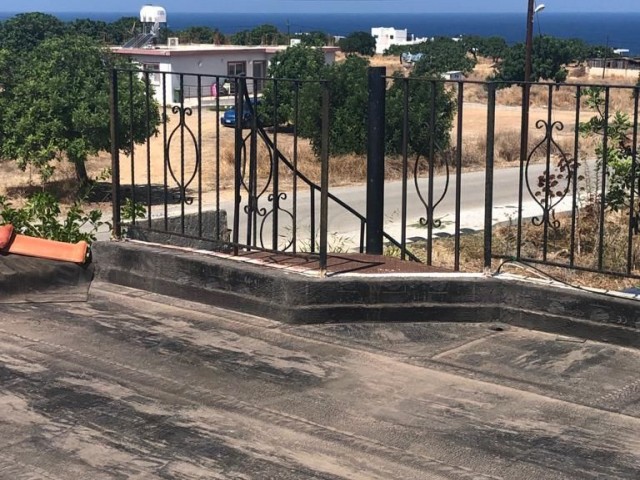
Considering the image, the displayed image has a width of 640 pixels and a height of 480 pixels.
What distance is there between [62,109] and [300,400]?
18.4m

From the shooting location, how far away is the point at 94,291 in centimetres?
693

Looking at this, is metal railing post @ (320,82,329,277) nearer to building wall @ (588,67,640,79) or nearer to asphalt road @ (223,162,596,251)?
asphalt road @ (223,162,596,251)

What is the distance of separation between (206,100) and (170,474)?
179 feet

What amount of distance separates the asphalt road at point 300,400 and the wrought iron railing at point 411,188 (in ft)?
2.66

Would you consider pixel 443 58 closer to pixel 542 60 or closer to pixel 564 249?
pixel 542 60

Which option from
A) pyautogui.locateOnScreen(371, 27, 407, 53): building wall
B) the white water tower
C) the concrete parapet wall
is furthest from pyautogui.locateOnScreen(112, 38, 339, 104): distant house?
pyautogui.locateOnScreen(371, 27, 407, 53): building wall

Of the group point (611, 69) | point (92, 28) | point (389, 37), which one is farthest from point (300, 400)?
point (389, 37)

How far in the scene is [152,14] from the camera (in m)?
72.2

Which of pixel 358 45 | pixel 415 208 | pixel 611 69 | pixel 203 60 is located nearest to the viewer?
pixel 415 208

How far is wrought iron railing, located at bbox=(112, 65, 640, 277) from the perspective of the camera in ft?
21.0

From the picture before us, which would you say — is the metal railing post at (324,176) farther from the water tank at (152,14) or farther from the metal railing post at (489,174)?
the water tank at (152,14)

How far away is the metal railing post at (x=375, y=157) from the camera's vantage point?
656 centimetres

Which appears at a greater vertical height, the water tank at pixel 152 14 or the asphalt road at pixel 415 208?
the water tank at pixel 152 14

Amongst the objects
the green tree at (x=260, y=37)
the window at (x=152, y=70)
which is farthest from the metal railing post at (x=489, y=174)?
the green tree at (x=260, y=37)
